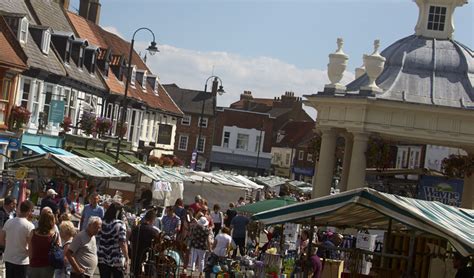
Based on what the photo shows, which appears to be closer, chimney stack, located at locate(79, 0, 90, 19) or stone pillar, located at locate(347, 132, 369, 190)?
stone pillar, located at locate(347, 132, 369, 190)

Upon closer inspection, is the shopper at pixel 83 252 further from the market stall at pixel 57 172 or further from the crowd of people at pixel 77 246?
the market stall at pixel 57 172

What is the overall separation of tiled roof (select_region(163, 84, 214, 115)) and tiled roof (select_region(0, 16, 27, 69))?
68.7 meters

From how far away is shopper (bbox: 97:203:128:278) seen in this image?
18.2 meters

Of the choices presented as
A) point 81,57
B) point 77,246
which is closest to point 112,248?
point 77,246

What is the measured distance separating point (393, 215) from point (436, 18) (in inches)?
1076

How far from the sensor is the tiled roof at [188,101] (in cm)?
11794

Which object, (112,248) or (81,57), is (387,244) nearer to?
(112,248)

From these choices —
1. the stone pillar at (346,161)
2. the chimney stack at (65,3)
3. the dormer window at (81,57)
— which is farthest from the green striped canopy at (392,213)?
the chimney stack at (65,3)

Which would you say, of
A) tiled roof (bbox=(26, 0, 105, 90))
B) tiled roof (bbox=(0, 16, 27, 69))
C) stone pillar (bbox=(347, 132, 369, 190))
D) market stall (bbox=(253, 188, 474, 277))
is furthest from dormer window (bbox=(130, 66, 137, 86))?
market stall (bbox=(253, 188, 474, 277))

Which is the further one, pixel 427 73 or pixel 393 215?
pixel 427 73

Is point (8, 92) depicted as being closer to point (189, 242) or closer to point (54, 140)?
point (54, 140)

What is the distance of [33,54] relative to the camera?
168ft

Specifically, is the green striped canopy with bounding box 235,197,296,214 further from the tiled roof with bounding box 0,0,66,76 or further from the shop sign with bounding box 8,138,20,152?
the tiled roof with bounding box 0,0,66,76

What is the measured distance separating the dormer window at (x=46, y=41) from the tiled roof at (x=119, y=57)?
11.5m
